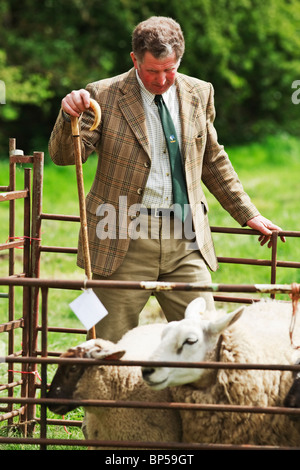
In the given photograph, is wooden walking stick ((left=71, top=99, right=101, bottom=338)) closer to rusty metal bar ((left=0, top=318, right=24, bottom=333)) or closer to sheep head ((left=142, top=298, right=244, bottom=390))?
sheep head ((left=142, top=298, right=244, bottom=390))

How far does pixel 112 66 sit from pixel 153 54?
18.2 metres

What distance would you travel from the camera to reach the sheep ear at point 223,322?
348 centimetres

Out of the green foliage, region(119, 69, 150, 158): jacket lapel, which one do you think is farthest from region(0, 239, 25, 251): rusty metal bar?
the green foliage

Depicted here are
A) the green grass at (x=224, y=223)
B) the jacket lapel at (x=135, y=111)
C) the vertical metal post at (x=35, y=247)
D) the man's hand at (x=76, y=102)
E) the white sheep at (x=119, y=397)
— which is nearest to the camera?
the white sheep at (x=119, y=397)

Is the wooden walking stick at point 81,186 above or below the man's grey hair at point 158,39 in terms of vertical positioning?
below

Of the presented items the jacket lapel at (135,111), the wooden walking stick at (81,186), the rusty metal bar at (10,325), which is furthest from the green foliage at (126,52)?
the wooden walking stick at (81,186)

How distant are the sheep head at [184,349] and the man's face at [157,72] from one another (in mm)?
1364

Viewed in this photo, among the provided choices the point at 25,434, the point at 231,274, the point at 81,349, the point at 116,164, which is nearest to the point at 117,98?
the point at 116,164

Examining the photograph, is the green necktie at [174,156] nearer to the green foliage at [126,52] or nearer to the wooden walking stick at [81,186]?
the wooden walking stick at [81,186]

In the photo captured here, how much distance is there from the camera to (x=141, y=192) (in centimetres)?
439

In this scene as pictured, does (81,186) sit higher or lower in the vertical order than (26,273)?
higher

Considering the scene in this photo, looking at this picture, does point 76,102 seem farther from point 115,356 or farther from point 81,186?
point 115,356

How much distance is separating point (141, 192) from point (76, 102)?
0.75 meters
